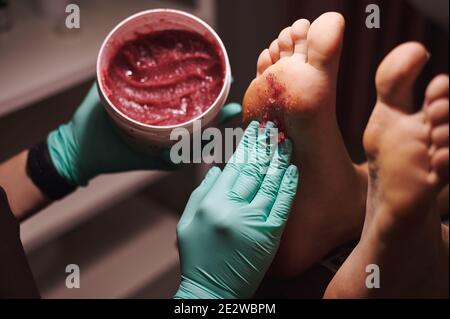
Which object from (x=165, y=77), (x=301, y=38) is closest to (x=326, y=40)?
(x=301, y=38)

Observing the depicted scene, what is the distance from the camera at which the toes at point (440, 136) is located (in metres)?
0.57

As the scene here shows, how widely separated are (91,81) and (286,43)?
0.85m

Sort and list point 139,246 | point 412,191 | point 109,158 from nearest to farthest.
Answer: point 412,191 → point 109,158 → point 139,246

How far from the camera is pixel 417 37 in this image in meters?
1.14

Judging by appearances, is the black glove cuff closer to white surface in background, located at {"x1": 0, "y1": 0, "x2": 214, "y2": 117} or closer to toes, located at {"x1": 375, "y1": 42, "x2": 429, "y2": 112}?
white surface in background, located at {"x1": 0, "y1": 0, "x2": 214, "y2": 117}

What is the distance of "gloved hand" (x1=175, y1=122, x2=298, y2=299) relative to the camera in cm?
78

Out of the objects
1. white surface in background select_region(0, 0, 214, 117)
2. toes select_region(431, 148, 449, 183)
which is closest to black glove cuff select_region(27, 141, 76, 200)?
white surface in background select_region(0, 0, 214, 117)

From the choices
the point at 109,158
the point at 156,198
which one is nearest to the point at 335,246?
the point at 109,158

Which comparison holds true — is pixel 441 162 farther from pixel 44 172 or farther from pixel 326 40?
pixel 44 172

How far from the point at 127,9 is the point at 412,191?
115cm

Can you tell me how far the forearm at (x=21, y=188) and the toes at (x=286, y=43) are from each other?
0.57m

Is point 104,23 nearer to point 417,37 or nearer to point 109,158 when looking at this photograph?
point 109,158

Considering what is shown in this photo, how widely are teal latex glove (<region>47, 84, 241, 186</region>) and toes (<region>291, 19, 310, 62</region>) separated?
0.42 m

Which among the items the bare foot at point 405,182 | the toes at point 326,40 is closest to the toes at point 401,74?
the bare foot at point 405,182
